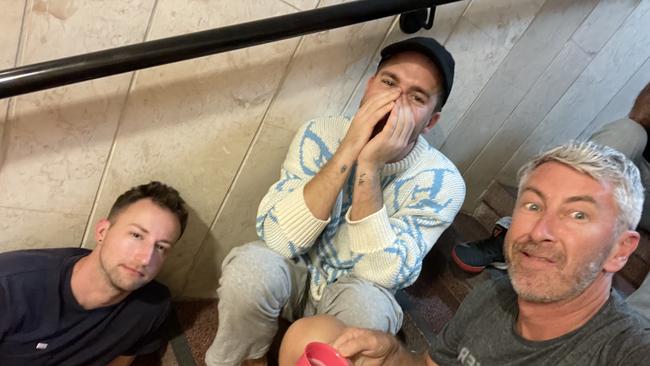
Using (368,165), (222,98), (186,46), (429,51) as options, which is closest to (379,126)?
(368,165)

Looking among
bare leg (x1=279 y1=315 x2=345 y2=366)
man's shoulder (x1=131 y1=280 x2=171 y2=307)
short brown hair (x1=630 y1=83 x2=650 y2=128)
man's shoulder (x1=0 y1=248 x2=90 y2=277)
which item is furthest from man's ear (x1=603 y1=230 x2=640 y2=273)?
man's shoulder (x1=0 y1=248 x2=90 y2=277)

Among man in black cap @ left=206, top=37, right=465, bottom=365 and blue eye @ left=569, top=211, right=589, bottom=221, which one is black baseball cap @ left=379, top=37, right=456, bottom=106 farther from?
blue eye @ left=569, top=211, right=589, bottom=221

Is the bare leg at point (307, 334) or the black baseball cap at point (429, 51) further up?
the black baseball cap at point (429, 51)

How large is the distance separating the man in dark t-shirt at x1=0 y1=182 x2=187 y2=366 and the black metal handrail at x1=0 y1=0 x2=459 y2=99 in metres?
0.41

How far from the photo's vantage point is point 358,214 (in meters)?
1.05

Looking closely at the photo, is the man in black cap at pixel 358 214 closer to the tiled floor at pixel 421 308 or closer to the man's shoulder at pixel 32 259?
the tiled floor at pixel 421 308

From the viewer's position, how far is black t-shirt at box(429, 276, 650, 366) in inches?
Result: 27.7

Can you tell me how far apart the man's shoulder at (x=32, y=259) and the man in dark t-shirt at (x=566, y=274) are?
2.03 ft

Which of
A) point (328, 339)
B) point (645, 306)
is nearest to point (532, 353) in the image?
point (328, 339)

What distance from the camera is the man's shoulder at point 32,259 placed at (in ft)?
3.12

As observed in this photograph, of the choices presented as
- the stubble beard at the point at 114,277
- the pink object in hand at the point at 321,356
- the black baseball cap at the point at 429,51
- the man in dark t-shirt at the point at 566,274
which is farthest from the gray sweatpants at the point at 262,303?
the black baseball cap at the point at 429,51

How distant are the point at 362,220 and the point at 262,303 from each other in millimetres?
317

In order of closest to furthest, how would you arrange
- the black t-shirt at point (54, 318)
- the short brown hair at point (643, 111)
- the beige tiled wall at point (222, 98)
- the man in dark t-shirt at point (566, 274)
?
the man in dark t-shirt at point (566, 274)
the beige tiled wall at point (222, 98)
the black t-shirt at point (54, 318)
the short brown hair at point (643, 111)

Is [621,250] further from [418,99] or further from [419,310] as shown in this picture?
[419,310]
